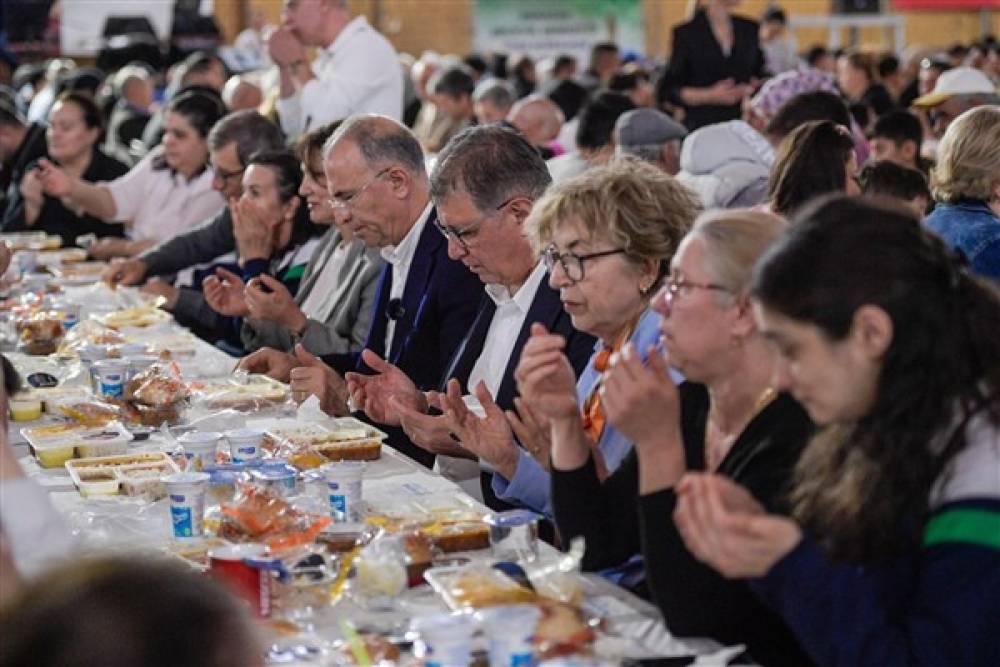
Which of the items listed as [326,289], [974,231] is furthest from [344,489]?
[326,289]

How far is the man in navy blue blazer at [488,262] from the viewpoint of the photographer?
3.33 m

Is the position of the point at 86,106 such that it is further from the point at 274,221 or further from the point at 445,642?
the point at 445,642

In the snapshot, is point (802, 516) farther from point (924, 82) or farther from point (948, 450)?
point (924, 82)

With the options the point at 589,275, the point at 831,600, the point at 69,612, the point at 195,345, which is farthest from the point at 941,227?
the point at 69,612

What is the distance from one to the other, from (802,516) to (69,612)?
118 centimetres

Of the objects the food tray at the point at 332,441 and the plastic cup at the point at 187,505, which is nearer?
the plastic cup at the point at 187,505

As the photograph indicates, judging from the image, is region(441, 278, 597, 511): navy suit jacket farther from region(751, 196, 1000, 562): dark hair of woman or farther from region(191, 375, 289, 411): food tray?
region(751, 196, 1000, 562): dark hair of woman

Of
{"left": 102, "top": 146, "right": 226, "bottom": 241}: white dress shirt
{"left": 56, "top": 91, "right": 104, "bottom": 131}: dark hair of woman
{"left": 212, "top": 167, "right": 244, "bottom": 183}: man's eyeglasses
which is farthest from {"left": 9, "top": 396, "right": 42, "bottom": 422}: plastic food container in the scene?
{"left": 56, "top": 91, "right": 104, "bottom": 131}: dark hair of woman

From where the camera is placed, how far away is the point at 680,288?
2.26 meters

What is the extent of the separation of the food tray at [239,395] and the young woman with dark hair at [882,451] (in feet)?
6.28

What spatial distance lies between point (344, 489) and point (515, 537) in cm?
41

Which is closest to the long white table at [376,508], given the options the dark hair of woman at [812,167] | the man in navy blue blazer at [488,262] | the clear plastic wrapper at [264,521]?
the clear plastic wrapper at [264,521]

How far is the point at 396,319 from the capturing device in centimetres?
408

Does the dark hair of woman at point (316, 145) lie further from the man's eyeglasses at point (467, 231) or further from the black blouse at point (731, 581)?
the black blouse at point (731, 581)
